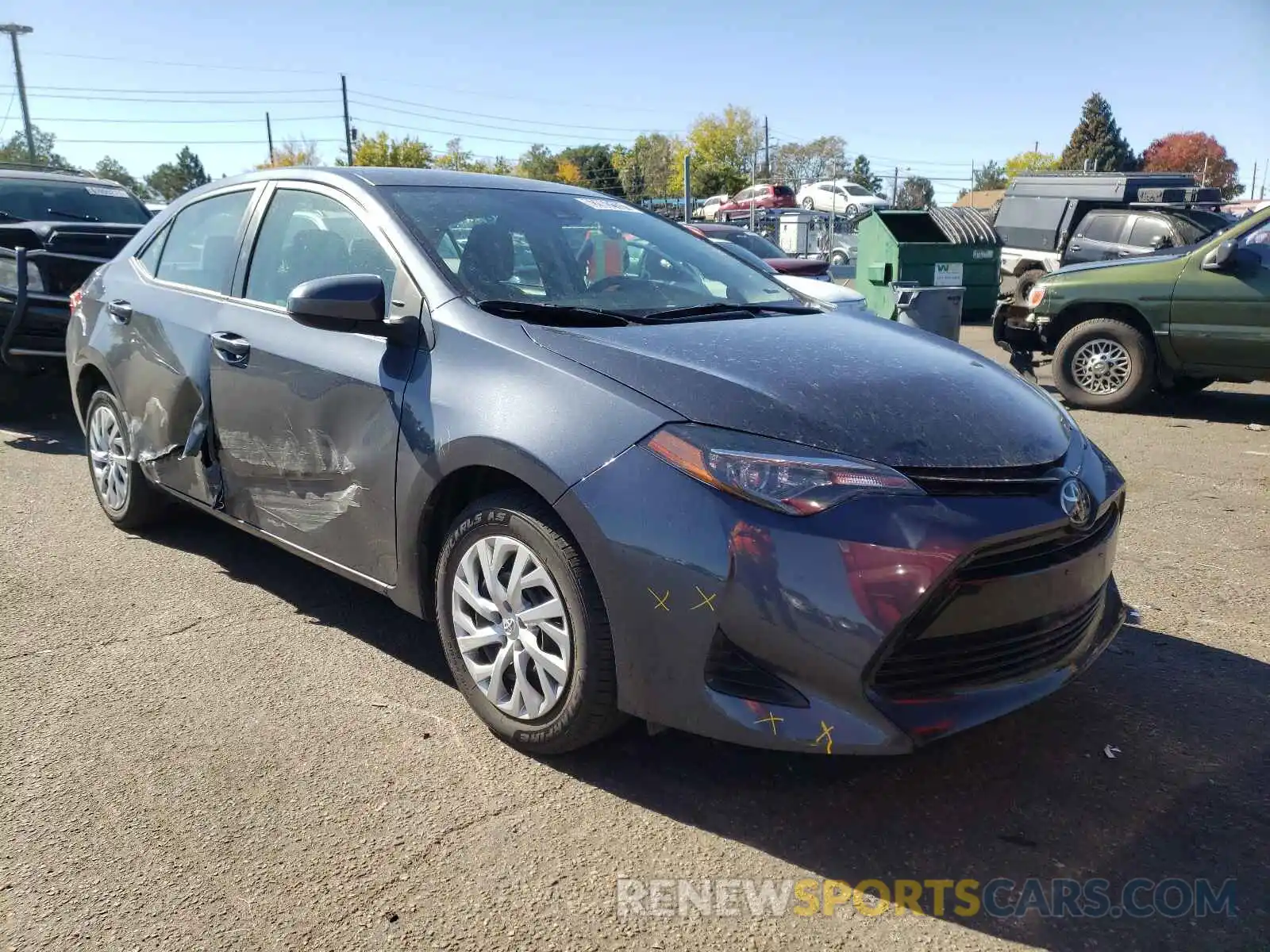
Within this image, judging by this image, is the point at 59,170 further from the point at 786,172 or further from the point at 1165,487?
the point at 786,172

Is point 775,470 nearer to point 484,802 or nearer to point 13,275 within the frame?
point 484,802

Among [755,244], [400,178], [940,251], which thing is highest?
[400,178]

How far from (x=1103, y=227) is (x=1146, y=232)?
708 mm

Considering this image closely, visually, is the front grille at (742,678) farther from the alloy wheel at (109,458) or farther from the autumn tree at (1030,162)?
the autumn tree at (1030,162)

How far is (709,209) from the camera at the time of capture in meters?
46.8

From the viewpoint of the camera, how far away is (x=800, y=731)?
2352 mm

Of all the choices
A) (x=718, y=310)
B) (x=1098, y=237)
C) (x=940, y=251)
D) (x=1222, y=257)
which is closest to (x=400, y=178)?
(x=718, y=310)

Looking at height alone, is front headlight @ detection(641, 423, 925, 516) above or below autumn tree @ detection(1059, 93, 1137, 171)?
below

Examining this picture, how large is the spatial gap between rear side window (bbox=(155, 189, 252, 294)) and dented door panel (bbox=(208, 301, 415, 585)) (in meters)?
0.30

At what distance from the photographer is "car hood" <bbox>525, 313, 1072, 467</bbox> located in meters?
2.52

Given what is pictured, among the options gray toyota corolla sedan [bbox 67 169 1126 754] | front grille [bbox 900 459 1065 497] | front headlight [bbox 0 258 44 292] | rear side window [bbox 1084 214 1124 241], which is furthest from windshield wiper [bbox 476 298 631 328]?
rear side window [bbox 1084 214 1124 241]

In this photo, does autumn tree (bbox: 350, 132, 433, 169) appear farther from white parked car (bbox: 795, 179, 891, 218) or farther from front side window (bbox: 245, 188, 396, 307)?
front side window (bbox: 245, 188, 396, 307)

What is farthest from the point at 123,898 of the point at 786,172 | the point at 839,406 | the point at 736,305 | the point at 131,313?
the point at 786,172

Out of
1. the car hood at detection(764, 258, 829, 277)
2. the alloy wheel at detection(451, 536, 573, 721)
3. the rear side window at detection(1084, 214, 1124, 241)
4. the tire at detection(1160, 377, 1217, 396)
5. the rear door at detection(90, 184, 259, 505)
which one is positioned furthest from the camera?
the rear side window at detection(1084, 214, 1124, 241)
